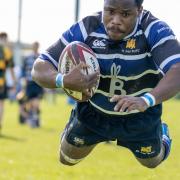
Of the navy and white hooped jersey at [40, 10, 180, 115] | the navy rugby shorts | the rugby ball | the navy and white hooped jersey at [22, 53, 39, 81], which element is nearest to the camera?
the rugby ball

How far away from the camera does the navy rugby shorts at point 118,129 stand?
7.16m

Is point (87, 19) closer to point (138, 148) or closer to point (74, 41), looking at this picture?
point (74, 41)

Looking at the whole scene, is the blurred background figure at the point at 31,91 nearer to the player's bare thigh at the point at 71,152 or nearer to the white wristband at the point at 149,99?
the player's bare thigh at the point at 71,152

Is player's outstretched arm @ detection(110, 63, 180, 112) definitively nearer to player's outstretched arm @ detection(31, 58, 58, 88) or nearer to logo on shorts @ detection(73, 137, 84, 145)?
player's outstretched arm @ detection(31, 58, 58, 88)

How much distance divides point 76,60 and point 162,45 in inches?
32.0

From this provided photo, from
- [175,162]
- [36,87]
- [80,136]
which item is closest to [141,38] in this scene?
[80,136]

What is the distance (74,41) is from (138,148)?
166 centimetres

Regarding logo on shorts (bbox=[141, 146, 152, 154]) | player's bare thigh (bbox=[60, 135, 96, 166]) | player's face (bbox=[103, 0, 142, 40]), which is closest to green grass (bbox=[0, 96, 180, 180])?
player's bare thigh (bbox=[60, 135, 96, 166])

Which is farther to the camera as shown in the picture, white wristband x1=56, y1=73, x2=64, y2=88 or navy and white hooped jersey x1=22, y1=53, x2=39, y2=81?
navy and white hooped jersey x1=22, y1=53, x2=39, y2=81

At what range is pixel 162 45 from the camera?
6.18 metres

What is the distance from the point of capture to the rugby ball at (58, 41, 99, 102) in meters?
6.11

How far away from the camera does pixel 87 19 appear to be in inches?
263

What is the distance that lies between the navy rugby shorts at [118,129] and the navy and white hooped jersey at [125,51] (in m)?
0.46

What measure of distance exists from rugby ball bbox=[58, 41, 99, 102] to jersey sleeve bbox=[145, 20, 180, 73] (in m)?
0.57
